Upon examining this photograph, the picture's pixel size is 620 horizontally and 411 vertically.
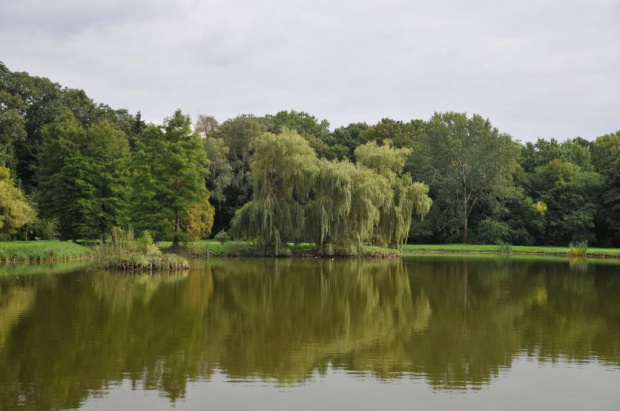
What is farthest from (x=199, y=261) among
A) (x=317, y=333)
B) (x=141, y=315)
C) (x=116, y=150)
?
(x=317, y=333)

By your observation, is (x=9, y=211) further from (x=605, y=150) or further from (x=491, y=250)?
(x=605, y=150)

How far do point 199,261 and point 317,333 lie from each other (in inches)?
829

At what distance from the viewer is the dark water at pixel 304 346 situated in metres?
8.09

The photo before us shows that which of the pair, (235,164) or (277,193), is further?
(235,164)

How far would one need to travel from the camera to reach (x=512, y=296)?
18.9m

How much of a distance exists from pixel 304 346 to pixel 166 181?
85.8 feet

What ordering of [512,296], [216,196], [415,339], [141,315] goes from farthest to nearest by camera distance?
[216,196]
[512,296]
[141,315]
[415,339]

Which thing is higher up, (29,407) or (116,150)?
(116,150)

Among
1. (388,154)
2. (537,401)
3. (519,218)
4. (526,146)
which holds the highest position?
(526,146)

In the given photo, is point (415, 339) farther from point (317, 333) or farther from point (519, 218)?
point (519, 218)

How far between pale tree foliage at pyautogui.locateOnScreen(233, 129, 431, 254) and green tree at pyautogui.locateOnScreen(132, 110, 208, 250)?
11.7ft

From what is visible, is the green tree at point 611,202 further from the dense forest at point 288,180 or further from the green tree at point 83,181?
the green tree at point 83,181

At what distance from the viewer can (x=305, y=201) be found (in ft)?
117

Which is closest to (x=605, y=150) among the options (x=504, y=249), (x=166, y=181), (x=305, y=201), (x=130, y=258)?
(x=504, y=249)
